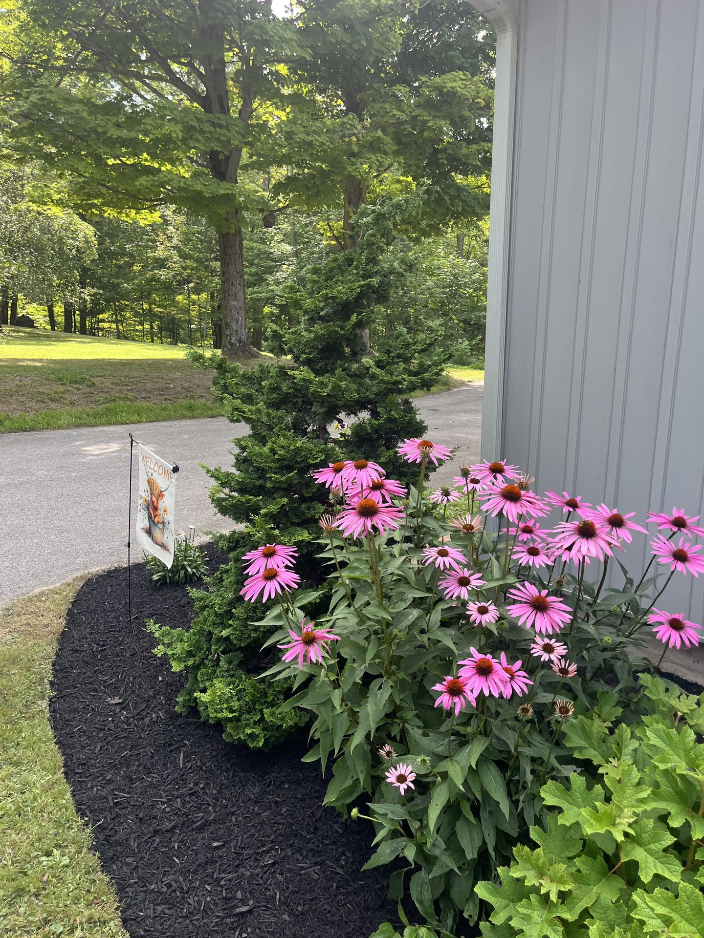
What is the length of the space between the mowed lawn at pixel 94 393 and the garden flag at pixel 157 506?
5015 millimetres

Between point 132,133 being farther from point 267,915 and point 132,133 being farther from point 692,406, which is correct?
point 267,915

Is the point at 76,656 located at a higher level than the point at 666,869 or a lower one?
lower

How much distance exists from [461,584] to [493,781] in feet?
1.47

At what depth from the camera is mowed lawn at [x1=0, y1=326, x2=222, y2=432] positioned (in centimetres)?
745

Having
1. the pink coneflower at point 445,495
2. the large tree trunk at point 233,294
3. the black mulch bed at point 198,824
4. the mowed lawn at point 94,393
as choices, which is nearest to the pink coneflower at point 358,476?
the pink coneflower at point 445,495

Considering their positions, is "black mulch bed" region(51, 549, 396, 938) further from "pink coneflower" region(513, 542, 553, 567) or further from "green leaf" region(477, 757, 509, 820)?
"pink coneflower" region(513, 542, 553, 567)

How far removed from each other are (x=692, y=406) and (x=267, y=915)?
244cm

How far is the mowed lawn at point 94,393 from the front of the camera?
745 centimetres

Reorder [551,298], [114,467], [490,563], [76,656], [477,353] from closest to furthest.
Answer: [490,563]
[76,656]
[551,298]
[114,467]
[477,353]

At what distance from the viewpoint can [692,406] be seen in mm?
2605

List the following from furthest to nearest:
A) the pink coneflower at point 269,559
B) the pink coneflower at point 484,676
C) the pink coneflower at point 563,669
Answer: the pink coneflower at point 269,559, the pink coneflower at point 563,669, the pink coneflower at point 484,676

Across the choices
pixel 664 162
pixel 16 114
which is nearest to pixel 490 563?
pixel 664 162

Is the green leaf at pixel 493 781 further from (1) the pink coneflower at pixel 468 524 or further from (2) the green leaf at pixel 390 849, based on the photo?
(1) the pink coneflower at pixel 468 524

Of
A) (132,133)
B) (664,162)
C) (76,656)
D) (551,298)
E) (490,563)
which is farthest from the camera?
(132,133)
